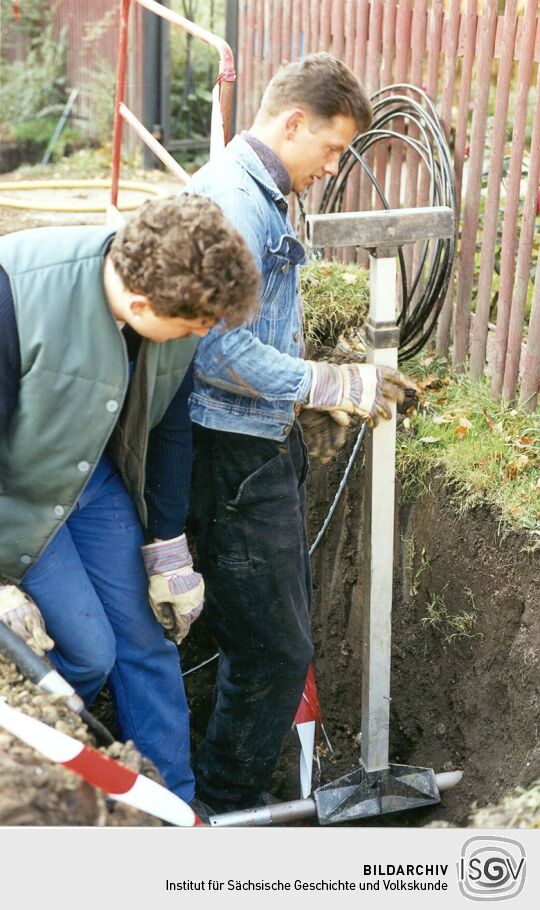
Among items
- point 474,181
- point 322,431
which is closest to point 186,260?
point 322,431

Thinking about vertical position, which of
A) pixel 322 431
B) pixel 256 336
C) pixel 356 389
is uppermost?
pixel 256 336

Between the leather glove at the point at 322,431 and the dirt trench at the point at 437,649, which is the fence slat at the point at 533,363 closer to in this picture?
the dirt trench at the point at 437,649

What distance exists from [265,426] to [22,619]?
882 mm

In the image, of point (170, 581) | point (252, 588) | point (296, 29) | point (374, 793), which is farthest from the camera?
point (296, 29)

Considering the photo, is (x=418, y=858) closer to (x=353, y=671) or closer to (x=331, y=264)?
(x=353, y=671)

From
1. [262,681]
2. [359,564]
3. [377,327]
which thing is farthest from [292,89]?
[359,564]

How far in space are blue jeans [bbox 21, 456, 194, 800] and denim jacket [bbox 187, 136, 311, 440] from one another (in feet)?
1.25

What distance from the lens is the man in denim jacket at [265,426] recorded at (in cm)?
277

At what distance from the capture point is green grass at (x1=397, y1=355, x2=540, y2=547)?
12.1 feet

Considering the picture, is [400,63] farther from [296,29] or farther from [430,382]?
[430,382]

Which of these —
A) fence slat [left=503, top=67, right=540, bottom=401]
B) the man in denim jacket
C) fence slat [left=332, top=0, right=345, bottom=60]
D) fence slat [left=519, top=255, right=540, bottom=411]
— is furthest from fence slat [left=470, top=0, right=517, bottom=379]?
the man in denim jacket

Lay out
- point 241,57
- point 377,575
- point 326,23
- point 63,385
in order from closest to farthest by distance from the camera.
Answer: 1. point 63,385
2. point 377,575
3. point 326,23
4. point 241,57

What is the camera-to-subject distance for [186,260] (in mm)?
2195

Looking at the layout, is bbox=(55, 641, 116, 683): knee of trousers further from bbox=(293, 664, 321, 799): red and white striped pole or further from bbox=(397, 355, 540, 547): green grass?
bbox=(397, 355, 540, 547): green grass
